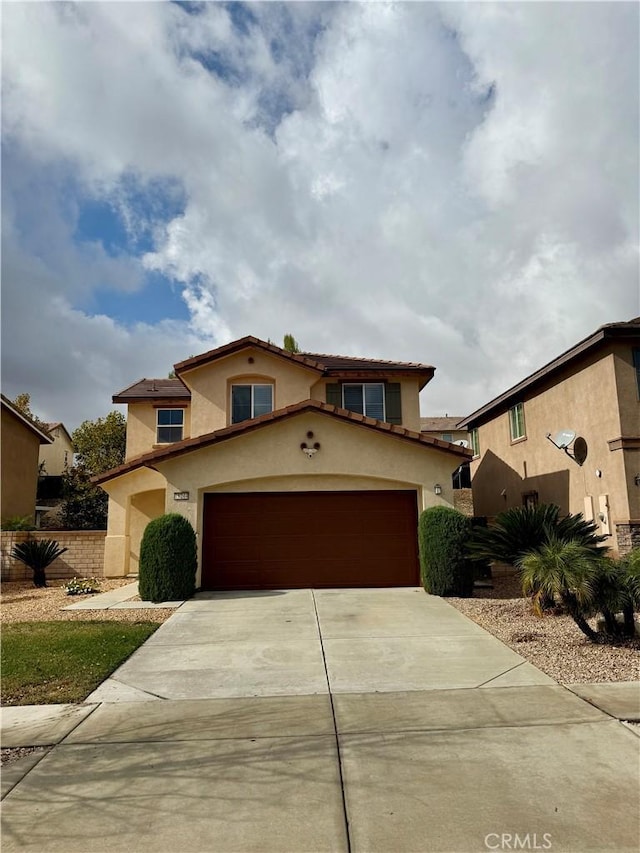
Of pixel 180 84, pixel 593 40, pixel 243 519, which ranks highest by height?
pixel 593 40

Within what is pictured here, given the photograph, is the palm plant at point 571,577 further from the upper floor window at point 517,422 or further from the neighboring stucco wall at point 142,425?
the neighboring stucco wall at point 142,425

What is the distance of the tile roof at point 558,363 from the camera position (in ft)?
46.5

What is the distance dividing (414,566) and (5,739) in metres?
10.2

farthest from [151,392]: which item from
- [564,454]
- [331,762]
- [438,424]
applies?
[438,424]

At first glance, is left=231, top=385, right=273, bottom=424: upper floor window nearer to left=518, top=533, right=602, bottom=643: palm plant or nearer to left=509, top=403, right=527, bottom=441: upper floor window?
left=509, top=403, right=527, bottom=441: upper floor window

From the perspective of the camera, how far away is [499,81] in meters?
10.9

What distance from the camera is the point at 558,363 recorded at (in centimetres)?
1686

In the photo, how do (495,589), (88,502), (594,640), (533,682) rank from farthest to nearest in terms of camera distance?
(88,502) → (495,589) → (594,640) → (533,682)

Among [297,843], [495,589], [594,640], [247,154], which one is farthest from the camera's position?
[495,589]

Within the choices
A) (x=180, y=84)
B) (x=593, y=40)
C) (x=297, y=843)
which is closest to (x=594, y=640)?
(x=297, y=843)

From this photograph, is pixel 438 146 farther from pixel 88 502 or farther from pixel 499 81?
pixel 88 502

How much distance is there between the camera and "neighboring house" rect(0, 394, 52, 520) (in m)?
22.7

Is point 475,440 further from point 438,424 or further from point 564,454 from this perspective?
point 438,424

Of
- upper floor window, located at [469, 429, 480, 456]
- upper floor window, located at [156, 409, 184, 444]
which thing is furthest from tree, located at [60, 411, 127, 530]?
upper floor window, located at [469, 429, 480, 456]
